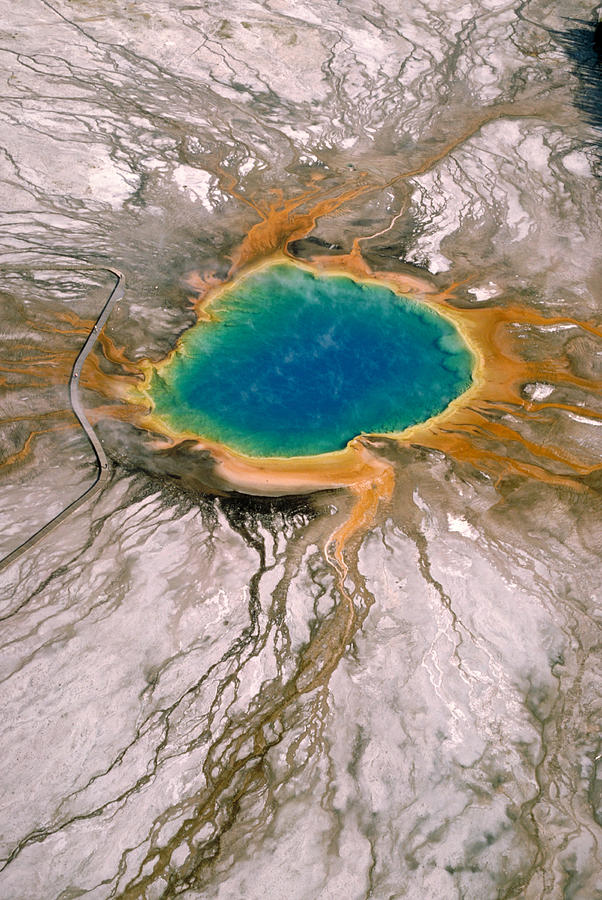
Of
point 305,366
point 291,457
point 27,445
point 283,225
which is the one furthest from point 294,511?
point 283,225

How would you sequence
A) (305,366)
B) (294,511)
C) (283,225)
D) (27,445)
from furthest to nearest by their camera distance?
(283,225)
(305,366)
(27,445)
(294,511)

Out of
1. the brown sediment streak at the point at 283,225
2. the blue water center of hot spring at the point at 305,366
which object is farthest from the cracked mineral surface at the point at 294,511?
the blue water center of hot spring at the point at 305,366

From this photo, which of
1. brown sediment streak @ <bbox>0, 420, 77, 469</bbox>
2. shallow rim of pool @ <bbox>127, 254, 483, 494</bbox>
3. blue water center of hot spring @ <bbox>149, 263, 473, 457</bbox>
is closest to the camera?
brown sediment streak @ <bbox>0, 420, 77, 469</bbox>

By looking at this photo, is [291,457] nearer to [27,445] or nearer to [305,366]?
[305,366]

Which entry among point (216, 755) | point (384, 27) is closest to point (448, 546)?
point (216, 755)

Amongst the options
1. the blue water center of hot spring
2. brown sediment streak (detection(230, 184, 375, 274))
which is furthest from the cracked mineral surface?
the blue water center of hot spring

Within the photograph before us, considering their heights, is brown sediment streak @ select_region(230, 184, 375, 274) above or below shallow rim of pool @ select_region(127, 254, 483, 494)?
above

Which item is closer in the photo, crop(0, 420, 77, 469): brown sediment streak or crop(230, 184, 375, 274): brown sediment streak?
crop(0, 420, 77, 469): brown sediment streak

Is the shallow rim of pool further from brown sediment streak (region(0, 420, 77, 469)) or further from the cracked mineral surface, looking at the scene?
brown sediment streak (region(0, 420, 77, 469))

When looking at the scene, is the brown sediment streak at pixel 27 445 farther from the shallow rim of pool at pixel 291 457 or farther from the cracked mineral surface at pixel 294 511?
the shallow rim of pool at pixel 291 457
